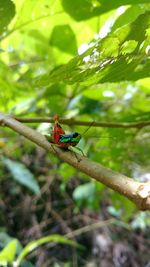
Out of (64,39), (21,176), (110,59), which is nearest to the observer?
(110,59)

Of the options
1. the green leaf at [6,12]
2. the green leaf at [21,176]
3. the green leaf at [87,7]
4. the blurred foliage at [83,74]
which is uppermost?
the green leaf at [6,12]

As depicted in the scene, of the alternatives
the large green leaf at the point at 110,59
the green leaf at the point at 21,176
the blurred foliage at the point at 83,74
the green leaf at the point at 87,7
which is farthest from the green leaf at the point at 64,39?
the green leaf at the point at 21,176

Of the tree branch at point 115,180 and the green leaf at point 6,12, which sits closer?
the tree branch at point 115,180

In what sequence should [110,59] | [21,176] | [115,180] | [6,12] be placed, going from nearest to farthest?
[115,180] → [110,59] → [6,12] → [21,176]

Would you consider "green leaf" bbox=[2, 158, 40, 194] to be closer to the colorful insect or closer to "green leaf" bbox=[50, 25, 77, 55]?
"green leaf" bbox=[50, 25, 77, 55]

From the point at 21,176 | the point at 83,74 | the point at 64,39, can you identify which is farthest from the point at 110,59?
the point at 21,176

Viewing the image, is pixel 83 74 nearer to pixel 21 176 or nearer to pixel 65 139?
pixel 65 139

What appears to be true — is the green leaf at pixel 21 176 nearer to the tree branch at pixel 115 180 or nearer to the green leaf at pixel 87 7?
the green leaf at pixel 87 7
